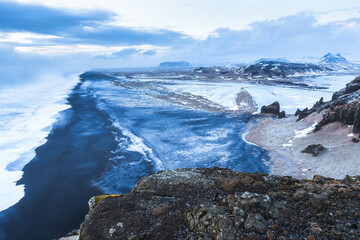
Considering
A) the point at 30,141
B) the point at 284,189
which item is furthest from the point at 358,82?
the point at 30,141

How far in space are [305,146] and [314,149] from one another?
205 cm

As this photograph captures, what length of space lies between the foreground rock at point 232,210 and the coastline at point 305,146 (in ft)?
50.5

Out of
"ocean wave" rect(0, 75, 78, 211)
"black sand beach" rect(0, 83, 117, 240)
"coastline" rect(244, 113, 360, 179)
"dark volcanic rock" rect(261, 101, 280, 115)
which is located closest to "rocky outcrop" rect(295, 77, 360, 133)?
"coastline" rect(244, 113, 360, 179)

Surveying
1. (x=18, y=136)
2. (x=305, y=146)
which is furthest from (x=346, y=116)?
(x=18, y=136)

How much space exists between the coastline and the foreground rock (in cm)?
1540

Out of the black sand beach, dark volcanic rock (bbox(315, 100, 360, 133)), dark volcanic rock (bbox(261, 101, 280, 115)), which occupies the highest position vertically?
dark volcanic rock (bbox(315, 100, 360, 133))

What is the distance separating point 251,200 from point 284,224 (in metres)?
1.23

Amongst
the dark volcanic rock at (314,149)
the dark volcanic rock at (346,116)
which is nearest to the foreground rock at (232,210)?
the dark volcanic rock at (314,149)

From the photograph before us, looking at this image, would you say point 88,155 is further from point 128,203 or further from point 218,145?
point 128,203

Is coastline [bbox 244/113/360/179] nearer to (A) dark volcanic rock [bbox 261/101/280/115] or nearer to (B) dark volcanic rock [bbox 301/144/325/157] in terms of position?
(B) dark volcanic rock [bbox 301/144/325/157]

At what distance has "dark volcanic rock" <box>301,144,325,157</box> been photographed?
2628 cm

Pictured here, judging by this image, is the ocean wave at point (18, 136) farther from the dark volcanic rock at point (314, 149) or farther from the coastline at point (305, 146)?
the dark volcanic rock at point (314, 149)

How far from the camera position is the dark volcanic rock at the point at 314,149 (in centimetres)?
2628

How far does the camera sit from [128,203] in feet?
30.1
